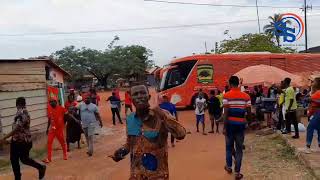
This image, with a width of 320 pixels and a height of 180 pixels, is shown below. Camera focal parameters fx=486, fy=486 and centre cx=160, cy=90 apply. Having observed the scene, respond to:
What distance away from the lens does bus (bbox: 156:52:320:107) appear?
25.1 meters

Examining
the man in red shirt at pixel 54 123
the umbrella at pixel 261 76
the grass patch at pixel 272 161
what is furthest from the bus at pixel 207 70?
the man in red shirt at pixel 54 123

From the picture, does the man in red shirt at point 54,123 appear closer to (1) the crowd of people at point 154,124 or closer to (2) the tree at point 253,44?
(1) the crowd of people at point 154,124

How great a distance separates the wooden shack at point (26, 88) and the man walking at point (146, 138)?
1009 cm

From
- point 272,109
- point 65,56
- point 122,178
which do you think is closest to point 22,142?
point 122,178

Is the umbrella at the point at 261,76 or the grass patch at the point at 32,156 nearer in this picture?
the grass patch at the point at 32,156

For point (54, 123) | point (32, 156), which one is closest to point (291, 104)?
point (54, 123)

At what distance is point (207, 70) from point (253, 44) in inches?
537

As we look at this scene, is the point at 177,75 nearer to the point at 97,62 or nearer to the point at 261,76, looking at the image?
the point at 261,76

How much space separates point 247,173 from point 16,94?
27.1 ft

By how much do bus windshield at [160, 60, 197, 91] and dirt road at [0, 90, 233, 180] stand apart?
10.7m

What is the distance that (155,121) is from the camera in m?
3.95

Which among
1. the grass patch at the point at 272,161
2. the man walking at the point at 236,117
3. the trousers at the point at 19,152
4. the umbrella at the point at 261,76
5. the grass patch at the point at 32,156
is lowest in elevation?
the grass patch at the point at 32,156

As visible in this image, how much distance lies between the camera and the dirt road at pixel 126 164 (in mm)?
9266

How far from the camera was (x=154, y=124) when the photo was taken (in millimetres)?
3947
